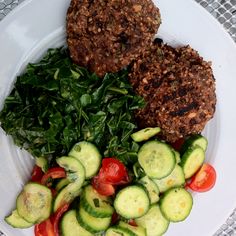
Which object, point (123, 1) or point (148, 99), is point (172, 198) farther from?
point (123, 1)

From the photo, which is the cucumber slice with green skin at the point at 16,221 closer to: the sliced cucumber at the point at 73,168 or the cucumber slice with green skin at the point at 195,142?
the sliced cucumber at the point at 73,168

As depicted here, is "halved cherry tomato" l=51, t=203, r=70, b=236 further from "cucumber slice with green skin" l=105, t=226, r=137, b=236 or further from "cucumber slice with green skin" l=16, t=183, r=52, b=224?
"cucumber slice with green skin" l=105, t=226, r=137, b=236

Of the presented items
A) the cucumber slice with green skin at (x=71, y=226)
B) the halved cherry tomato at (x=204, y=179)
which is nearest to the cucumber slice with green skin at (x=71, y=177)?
the cucumber slice with green skin at (x=71, y=226)

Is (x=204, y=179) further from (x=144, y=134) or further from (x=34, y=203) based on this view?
(x=34, y=203)

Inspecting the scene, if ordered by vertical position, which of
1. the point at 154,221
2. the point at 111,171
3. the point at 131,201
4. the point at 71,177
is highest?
the point at 71,177

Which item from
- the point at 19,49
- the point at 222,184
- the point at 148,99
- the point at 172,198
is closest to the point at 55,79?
the point at 19,49

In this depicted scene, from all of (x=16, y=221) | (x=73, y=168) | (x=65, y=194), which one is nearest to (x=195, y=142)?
(x=73, y=168)
